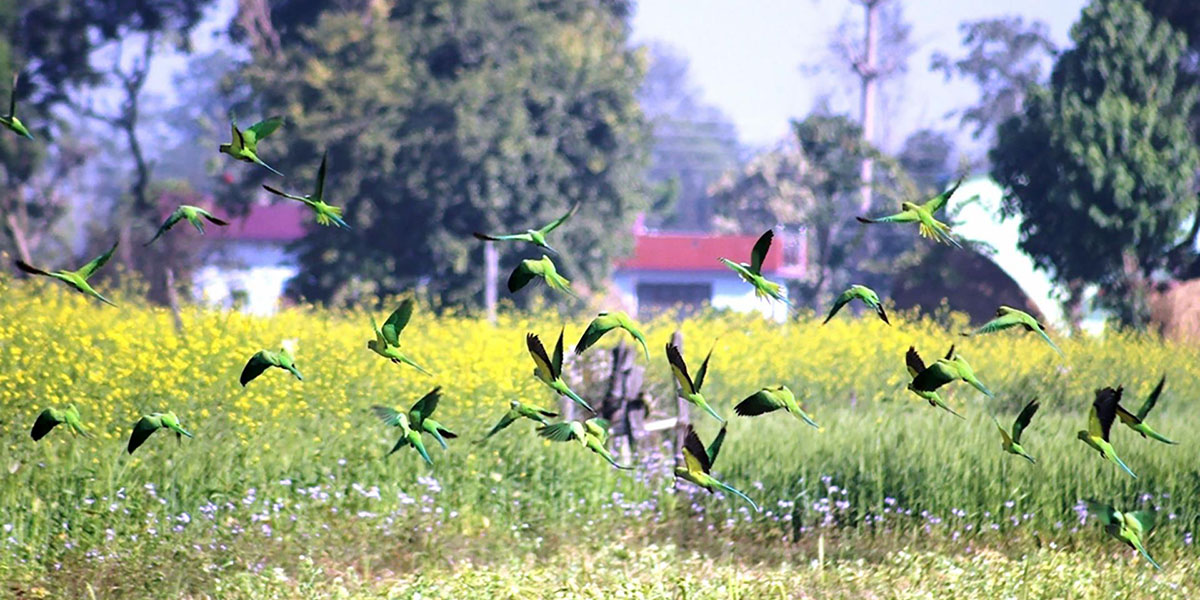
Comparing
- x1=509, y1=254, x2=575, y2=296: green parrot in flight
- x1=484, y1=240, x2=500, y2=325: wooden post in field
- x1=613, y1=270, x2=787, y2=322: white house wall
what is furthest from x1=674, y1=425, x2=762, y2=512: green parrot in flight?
x1=613, y1=270, x2=787, y2=322: white house wall

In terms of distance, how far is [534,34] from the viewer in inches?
1093

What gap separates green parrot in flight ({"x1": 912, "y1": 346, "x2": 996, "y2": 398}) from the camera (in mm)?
4637

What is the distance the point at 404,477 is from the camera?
8.66 m

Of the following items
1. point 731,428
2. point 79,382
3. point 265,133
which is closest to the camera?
point 265,133

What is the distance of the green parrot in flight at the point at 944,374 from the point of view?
15.2 feet

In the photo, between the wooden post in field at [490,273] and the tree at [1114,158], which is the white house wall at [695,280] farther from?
the tree at [1114,158]

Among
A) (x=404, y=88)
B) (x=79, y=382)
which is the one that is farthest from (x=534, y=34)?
(x=79, y=382)

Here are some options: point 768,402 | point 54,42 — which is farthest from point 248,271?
point 768,402

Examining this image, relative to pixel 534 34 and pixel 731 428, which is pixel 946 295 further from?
pixel 731 428

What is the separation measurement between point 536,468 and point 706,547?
4.09 feet

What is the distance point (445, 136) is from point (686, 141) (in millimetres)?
64750

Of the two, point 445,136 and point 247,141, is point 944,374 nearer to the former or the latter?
point 247,141

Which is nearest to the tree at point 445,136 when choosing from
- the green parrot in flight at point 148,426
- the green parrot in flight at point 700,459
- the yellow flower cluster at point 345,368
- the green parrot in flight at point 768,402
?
the yellow flower cluster at point 345,368

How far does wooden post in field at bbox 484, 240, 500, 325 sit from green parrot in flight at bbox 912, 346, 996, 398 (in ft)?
59.3
